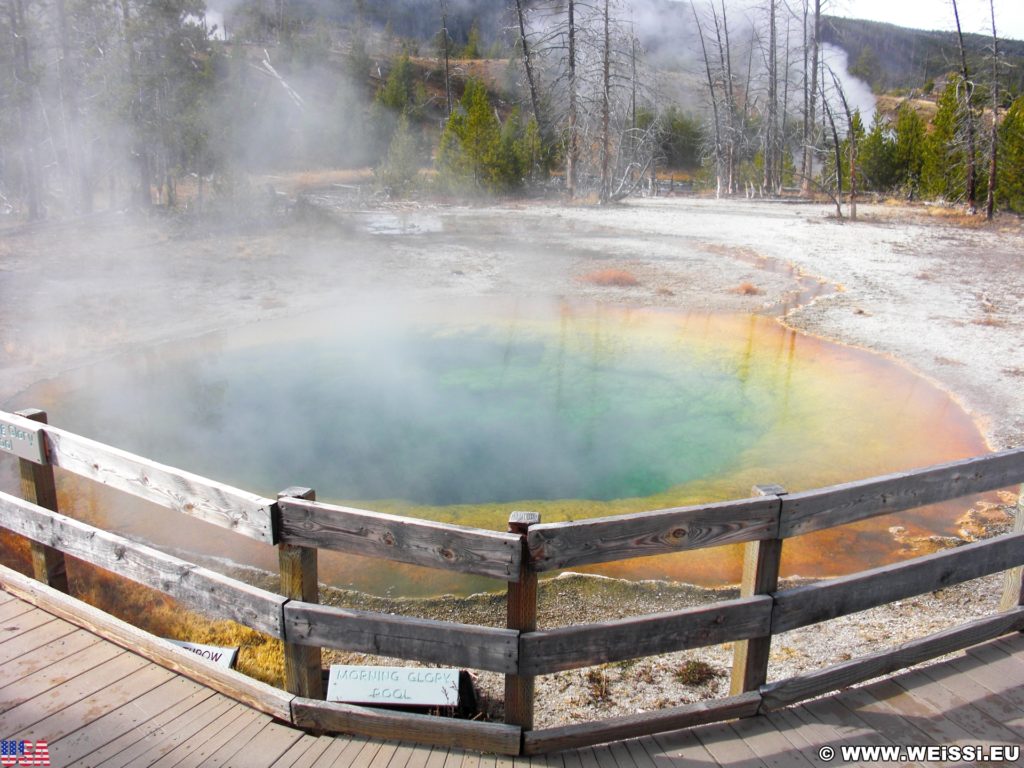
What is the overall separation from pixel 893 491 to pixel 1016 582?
73 cm

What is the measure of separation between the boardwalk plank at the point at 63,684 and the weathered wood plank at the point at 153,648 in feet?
0.16

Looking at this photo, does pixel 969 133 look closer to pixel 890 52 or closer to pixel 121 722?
pixel 121 722

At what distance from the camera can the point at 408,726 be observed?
1899 millimetres

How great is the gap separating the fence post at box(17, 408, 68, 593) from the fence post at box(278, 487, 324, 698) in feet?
3.32

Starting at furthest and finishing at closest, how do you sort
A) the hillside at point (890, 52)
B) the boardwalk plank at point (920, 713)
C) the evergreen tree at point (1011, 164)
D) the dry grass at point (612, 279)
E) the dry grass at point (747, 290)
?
the hillside at point (890, 52), the evergreen tree at point (1011, 164), the dry grass at point (612, 279), the dry grass at point (747, 290), the boardwalk plank at point (920, 713)

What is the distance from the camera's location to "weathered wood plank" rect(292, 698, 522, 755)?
1.88m

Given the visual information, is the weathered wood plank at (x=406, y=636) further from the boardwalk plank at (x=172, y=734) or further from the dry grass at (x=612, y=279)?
the dry grass at (x=612, y=279)

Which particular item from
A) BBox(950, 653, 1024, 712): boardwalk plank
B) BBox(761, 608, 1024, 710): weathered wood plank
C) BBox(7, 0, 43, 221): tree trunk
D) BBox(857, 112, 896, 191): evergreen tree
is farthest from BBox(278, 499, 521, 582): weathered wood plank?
BBox(857, 112, 896, 191): evergreen tree

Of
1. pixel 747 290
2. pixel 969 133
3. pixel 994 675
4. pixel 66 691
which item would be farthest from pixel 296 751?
pixel 969 133

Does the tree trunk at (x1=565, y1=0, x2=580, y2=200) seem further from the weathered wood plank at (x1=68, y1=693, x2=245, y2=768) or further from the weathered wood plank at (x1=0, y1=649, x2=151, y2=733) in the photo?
the weathered wood plank at (x1=68, y1=693, x2=245, y2=768)

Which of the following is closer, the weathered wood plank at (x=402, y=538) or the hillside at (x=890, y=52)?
the weathered wood plank at (x=402, y=538)

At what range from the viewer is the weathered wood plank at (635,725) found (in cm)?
189

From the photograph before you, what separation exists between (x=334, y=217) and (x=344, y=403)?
972 cm

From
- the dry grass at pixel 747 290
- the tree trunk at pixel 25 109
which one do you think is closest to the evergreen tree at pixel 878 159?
the dry grass at pixel 747 290
